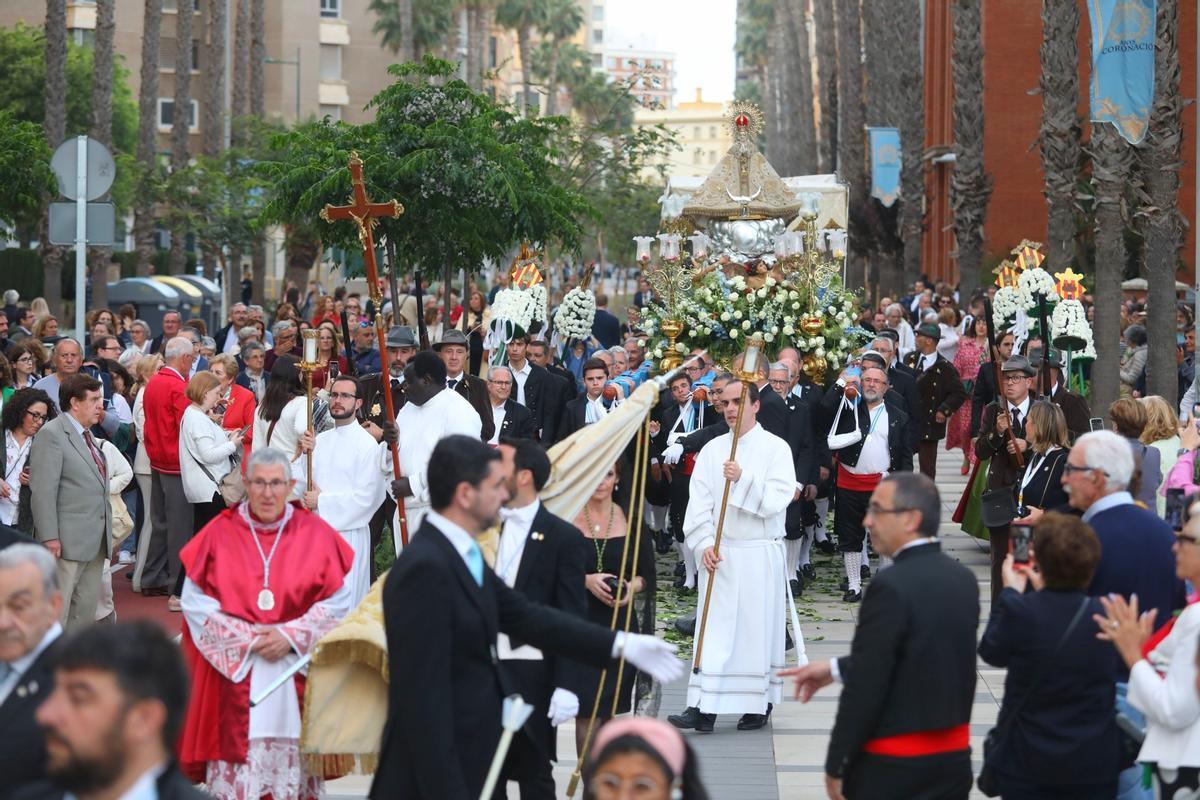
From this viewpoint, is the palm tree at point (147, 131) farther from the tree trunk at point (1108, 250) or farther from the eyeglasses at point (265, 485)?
the eyeglasses at point (265, 485)

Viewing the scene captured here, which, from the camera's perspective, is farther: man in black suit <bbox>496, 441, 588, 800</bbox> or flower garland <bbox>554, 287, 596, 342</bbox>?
flower garland <bbox>554, 287, 596, 342</bbox>

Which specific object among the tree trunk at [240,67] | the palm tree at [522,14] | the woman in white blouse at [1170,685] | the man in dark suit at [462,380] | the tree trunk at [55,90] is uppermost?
the palm tree at [522,14]

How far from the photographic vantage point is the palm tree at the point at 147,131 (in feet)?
119

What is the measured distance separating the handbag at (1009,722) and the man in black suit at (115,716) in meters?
3.24

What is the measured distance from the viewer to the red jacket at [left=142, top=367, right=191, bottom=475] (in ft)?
45.0

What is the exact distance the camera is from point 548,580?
750cm

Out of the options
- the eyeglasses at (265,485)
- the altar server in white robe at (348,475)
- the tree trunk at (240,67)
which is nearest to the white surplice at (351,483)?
the altar server in white robe at (348,475)

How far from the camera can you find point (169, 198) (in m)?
37.6

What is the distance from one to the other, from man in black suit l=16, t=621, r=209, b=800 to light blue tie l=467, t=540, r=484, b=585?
1812mm

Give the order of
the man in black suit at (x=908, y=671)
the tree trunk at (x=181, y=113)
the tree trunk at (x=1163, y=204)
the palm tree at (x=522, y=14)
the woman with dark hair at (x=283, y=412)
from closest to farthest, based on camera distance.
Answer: the man in black suit at (x=908, y=671) → the woman with dark hair at (x=283, y=412) → the tree trunk at (x=1163, y=204) → the tree trunk at (x=181, y=113) → the palm tree at (x=522, y=14)

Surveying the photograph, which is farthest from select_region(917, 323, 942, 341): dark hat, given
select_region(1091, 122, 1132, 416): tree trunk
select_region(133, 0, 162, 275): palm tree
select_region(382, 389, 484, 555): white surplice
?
select_region(133, 0, 162, 275): palm tree

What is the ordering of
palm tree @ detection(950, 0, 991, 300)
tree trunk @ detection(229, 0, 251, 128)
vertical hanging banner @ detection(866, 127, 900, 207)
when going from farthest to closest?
tree trunk @ detection(229, 0, 251, 128), vertical hanging banner @ detection(866, 127, 900, 207), palm tree @ detection(950, 0, 991, 300)

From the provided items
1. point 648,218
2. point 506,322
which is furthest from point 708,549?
point 648,218

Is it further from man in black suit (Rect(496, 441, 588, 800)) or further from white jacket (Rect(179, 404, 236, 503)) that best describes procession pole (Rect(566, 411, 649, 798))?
white jacket (Rect(179, 404, 236, 503))
